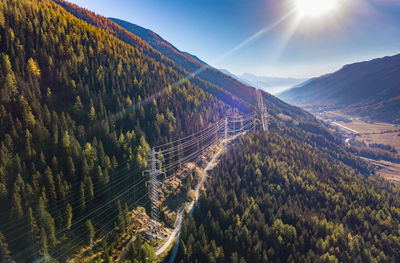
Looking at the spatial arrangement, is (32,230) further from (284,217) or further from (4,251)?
(284,217)

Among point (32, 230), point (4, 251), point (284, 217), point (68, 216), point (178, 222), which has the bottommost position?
point (284, 217)

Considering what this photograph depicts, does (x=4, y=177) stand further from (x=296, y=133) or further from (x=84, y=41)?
(x=296, y=133)

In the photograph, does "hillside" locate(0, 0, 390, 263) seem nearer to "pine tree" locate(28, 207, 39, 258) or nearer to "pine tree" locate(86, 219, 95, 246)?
"pine tree" locate(28, 207, 39, 258)

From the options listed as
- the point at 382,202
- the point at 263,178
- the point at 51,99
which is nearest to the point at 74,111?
the point at 51,99

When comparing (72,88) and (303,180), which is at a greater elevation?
(72,88)

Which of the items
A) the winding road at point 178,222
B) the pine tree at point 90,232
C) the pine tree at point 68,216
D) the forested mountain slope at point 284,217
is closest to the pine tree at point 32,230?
the pine tree at point 68,216

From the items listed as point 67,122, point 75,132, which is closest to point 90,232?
point 75,132

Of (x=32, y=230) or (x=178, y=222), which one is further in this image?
(x=178, y=222)
